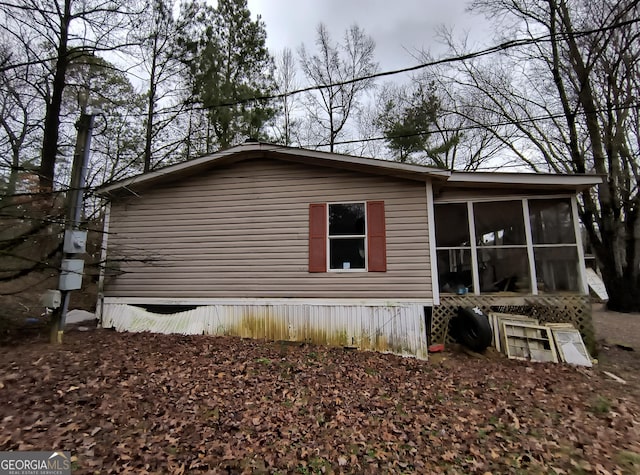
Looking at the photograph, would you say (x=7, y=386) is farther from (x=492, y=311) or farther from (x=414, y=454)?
(x=492, y=311)

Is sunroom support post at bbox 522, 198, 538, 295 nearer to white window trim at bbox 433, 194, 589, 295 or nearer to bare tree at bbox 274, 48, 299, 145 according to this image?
white window trim at bbox 433, 194, 589, 295

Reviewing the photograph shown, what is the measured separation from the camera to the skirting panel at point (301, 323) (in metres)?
6.19

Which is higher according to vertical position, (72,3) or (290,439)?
(72,3)

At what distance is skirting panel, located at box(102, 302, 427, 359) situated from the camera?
6188 mm

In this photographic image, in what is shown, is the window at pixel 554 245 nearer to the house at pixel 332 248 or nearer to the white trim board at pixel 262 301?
the house at pixel 332 248

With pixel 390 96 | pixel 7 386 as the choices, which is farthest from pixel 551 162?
pixel 7 386

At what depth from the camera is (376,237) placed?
650 cm

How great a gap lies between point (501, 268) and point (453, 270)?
102 centimetres

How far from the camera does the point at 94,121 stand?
6.11 m

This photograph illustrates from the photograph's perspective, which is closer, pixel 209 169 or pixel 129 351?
pixel 129 351

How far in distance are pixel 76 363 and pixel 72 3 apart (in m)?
11.6

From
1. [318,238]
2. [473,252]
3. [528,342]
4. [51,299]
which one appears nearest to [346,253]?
[318,238]

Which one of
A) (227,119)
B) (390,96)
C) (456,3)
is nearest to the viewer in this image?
(456,3)

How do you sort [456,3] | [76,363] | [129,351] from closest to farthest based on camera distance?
[76,363] < [129,351] < [456,3]
